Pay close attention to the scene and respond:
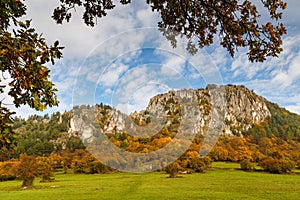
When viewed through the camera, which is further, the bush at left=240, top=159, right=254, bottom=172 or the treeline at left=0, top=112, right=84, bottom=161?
the treeline at left=0, top=112, right=84, bottom=161

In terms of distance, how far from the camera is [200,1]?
5.41 metres

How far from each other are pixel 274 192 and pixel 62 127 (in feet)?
379

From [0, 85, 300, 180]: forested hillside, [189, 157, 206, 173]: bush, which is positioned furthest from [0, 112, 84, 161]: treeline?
[189, 157, 206, 173]: bush

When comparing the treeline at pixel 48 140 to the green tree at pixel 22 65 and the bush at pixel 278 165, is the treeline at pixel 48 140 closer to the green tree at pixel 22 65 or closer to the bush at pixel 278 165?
the bush at pixel 278 165

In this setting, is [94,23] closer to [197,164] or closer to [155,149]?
[155,149]

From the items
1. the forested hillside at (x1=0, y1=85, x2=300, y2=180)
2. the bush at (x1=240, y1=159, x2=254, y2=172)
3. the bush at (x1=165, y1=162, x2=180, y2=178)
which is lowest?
the bush at (x1=165, y1=162, x2=180, y2=178)

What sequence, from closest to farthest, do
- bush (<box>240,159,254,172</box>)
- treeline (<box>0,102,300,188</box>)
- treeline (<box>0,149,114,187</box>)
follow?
treeline (<box>0,102,300,188</box>)
treeline (<box>0,149,114,187</box>)
bush (<box>240,159,254,172</box>)

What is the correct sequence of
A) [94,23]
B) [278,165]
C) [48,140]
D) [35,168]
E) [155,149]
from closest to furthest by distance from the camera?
[94,23]
[155,149]
[35,168]
[278,165]
[48,140]

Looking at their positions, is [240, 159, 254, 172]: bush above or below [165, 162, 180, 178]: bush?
above

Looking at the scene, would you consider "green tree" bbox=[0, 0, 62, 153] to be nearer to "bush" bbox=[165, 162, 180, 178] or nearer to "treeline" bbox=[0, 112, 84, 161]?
"bush" bbox=[165, 162, 180, 178]

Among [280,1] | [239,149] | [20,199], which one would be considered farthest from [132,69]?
[239,149]

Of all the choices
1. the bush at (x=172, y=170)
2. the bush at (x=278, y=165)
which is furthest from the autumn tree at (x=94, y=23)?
the bush at (x=278, y=165)

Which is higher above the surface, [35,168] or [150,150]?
[150,150]

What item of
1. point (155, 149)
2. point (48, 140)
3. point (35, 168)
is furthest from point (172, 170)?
point (48, 140)
